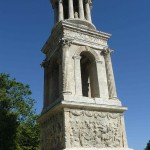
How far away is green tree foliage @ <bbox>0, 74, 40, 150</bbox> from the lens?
2023 cm

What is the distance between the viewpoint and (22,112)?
23250 millimetres

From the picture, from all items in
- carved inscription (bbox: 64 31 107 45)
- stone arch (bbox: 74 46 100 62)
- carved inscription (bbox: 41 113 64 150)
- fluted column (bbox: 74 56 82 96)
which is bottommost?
carved inscription (bbox: 41 113 64 150)

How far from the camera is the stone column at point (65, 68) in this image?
541 inches

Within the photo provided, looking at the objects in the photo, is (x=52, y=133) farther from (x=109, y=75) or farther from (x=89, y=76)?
(x=109, y=75)

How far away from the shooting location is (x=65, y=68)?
47.3 feet

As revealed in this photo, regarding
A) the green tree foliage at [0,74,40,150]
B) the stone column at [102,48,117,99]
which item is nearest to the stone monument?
the stone column at [102,48,117,99]

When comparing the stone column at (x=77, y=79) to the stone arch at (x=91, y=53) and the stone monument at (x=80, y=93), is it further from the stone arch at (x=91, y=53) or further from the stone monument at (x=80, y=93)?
the stone arch at (x=91, y=53)

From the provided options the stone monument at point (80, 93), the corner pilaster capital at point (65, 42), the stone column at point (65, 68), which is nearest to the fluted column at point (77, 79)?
the stone monument at point (80, 93)

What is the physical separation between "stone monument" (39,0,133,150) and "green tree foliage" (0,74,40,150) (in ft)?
18.5

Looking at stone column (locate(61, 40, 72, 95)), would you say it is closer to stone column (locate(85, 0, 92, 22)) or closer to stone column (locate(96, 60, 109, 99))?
stone column (locate(96, 60, 109, 99))

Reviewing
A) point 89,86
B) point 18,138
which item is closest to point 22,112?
point 18,138

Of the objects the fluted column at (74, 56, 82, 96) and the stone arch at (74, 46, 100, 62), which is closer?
the fluted column at (74, 56, 82, 96)

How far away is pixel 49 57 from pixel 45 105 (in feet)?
12.3

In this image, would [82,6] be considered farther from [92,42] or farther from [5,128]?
[5,128]
